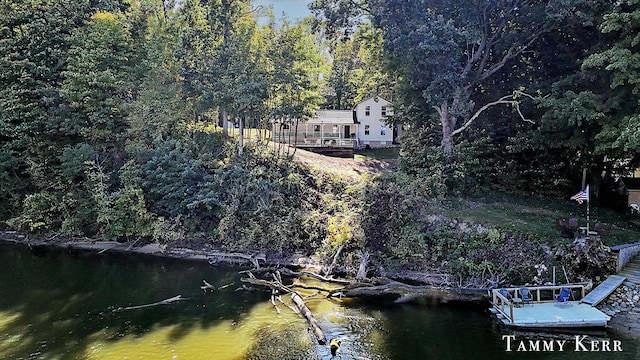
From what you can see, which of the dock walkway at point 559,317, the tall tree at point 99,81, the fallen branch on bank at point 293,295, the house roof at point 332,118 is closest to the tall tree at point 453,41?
the dock walkway at point 559,317

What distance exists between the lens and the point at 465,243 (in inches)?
778

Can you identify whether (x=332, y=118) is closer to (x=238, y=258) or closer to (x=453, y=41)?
(x=453, y=41)

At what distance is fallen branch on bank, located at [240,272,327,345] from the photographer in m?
13.9

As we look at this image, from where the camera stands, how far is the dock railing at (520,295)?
15.4 meters

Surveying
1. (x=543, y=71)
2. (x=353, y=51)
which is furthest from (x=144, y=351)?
(x=353, y=51)

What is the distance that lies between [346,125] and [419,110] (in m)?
15.9

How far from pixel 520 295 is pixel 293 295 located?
27.9 feet

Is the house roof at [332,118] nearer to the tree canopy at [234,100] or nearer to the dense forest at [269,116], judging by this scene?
the dense forest at [269,116]

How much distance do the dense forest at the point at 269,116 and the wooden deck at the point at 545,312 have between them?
490 cm

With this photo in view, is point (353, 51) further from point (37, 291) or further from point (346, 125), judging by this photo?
point (37, 291)

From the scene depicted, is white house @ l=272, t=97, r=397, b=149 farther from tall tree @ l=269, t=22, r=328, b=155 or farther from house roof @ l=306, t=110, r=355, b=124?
tall tree @ l=269, t=22, r=328, b=155

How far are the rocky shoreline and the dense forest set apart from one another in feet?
2.27

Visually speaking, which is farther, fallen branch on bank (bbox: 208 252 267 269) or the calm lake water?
fallen branch on bank (bbox: 208 252 267 269)

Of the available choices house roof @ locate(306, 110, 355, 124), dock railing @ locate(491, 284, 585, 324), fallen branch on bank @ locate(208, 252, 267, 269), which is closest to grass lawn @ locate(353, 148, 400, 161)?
house roof @ locate(306, 110, 355, 124)
